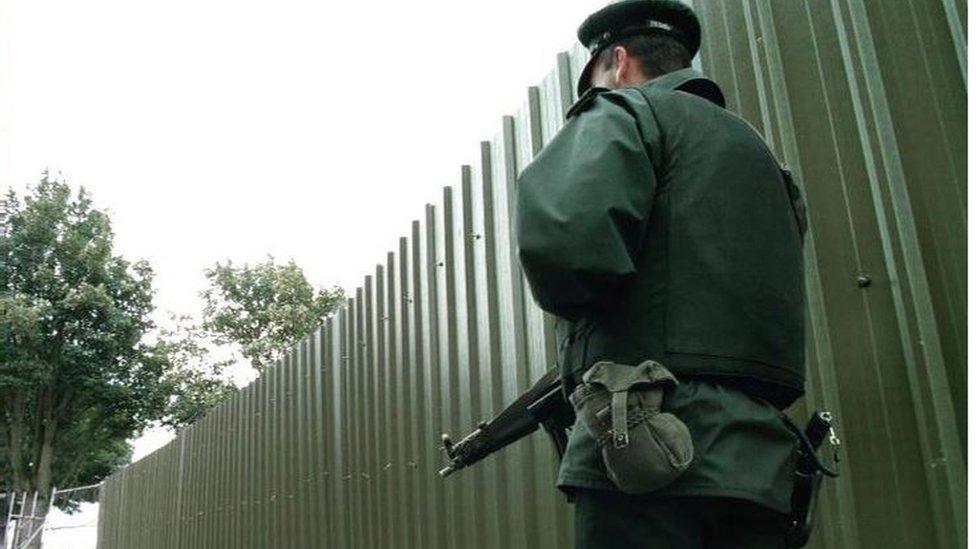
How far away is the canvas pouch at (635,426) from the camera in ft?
4.56

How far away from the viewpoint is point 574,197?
1.55 meters

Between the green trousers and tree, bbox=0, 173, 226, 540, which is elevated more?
tree, bbox=0, 173, 226, 540

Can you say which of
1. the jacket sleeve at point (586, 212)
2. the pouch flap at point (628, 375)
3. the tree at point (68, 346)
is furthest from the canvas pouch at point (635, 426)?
the tree at point (68, 346)

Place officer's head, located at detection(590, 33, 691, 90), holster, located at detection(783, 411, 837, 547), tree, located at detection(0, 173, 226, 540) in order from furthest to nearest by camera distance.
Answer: tree, located at detection(0, 173, 226, 540)
officer's head, located at detection(590, 33, 691, 90)
holster, located at detection(783, 411, 837, 547)

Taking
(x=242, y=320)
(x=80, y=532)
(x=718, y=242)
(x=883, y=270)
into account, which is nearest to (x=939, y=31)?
(x=883, y=270)

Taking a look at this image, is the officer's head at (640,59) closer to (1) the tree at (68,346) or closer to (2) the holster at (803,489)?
(2) the holster at (803,489)

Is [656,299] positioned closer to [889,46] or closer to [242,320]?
[889,46]

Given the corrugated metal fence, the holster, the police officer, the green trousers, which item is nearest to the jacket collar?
the police officer

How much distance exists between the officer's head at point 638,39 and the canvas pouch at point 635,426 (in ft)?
2.49

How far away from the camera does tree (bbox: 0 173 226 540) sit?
2697cm

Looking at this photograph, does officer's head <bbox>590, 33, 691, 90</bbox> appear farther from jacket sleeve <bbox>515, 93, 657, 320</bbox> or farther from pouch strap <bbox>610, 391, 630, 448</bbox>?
pouch strap <bbox>610, 391, 630, 448</bbox>

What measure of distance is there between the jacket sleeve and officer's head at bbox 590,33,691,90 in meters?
0.28

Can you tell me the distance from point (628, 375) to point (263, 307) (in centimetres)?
3019

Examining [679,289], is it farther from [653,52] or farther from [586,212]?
[653,52]
